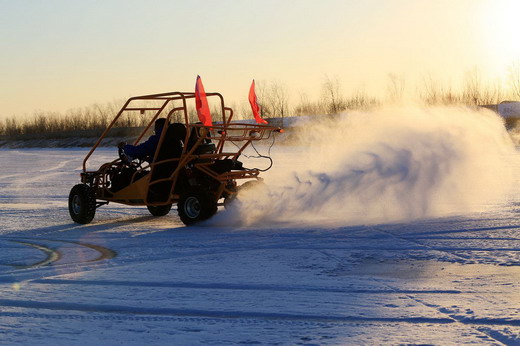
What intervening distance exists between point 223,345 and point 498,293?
2207 millimetres

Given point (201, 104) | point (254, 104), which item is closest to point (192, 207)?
point (201, 104)

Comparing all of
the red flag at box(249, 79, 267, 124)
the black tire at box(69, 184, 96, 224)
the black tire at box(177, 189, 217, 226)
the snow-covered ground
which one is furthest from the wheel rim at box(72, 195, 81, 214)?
the red flag at box(249, 79, 267, 124)

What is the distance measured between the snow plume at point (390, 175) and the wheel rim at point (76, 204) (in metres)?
2.07

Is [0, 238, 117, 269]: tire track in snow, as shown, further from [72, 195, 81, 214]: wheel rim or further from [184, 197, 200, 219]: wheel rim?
[72, 195, 81, 214]: wheel rim

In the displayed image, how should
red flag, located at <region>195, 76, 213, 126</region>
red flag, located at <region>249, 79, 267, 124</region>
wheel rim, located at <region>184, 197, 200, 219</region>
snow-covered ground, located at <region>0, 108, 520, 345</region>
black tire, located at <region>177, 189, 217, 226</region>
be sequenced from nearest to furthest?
snow-covered ground, located at <region>0, 108, 520, 345</region>
red flag, located at <region>195, 76, 213, 126</region>
black tire, located at <region>177, 189, 217, 226</region>
wheel rim, located at <region>184, 197, 200, 219</region>
red flag, located at <region>249, 79, 267, 124</region>

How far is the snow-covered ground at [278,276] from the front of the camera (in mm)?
4793

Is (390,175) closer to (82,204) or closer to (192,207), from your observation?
(192,207)

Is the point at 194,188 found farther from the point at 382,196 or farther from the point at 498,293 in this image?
the point at 498,293

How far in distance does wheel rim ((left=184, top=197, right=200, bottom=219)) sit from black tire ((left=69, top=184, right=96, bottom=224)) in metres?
1.53

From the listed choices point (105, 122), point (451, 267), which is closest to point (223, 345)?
point (451, 267)

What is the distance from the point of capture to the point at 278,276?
6512 mm

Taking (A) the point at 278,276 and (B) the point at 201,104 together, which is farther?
(B) the point at 201,104

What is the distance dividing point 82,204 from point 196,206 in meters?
1.79

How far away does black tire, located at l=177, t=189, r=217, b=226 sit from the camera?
10.4 m
